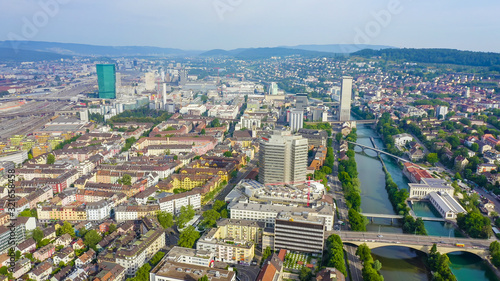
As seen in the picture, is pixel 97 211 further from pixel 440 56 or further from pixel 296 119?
pixel 440 56

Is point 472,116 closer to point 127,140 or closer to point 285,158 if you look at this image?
point 285,158

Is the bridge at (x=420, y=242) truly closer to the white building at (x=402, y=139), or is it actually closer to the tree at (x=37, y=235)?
the tree at (x=37, y=235)

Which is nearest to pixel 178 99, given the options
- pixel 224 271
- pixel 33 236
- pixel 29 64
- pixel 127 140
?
pixel 127 140

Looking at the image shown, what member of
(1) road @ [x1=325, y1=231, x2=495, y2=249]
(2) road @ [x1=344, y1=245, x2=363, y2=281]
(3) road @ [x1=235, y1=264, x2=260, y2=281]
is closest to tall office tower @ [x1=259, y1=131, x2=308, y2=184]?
(1) road @ [x1=325, y1=231, x2=495, y2=249]


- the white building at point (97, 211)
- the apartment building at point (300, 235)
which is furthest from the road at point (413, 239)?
the white building at point (97, 211)

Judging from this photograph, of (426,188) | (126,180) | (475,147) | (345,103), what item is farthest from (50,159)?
(345,103)
